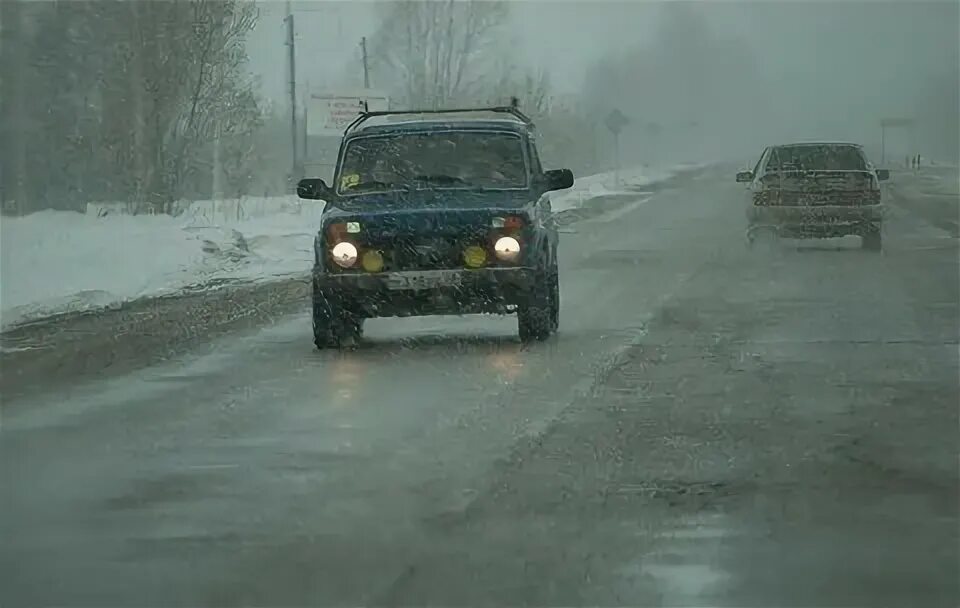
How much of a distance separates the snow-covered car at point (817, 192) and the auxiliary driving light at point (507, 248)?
39.0 ft

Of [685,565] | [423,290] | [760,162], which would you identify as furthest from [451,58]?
[685,565]

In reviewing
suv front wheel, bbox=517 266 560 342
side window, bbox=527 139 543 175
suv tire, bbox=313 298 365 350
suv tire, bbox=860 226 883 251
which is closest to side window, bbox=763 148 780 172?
suv tire, bbox=860 226 883 251

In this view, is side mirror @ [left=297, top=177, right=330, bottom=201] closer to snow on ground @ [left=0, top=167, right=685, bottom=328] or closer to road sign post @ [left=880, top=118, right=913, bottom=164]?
snow on ground @ [left=0, top=167, right=685, bottom=328]

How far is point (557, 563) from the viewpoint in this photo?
21.6 ft

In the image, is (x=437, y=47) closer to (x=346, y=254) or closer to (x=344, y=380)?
(x=346, y=254)

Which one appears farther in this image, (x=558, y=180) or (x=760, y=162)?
(x=760, y=162)

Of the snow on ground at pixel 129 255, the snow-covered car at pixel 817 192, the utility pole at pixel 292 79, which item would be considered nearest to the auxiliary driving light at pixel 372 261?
the snow on ground at pixel 129 255

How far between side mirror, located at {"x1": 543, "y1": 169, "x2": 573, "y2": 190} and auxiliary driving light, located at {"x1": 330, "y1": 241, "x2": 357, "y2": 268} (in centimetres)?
208

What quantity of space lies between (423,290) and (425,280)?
8cm

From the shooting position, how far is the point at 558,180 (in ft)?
49.2

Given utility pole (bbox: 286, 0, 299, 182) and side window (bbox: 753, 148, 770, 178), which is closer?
side window (bbox: 753, 148, 770, 178)

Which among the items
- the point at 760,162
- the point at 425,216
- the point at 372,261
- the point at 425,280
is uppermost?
the point at 760,162

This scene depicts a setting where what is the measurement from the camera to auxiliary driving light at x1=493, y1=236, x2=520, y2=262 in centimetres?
1370

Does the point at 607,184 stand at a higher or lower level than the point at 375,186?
lower
